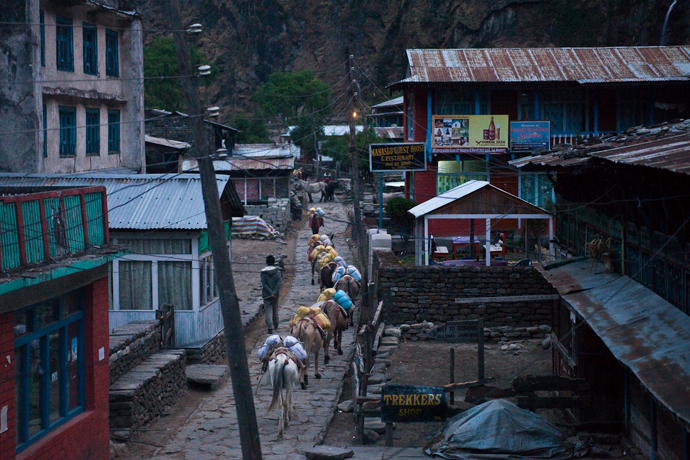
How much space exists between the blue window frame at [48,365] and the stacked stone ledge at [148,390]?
4.30 feet

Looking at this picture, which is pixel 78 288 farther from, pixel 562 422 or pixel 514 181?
pixel 514 181

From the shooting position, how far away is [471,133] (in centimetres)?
2825

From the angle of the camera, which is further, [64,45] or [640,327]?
[64,45]

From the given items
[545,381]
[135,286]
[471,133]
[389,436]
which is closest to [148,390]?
[135,286]

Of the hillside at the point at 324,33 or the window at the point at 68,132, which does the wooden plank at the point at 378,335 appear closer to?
the window at the point at 68,132

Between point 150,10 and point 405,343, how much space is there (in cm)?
8180

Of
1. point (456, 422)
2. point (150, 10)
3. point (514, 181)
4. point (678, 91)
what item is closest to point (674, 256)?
point (456, 422)

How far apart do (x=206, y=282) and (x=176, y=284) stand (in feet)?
3.00

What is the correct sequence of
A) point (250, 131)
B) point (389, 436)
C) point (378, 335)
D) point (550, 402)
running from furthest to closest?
point (250, 131), point (378, 335), point (389, 436), point (550, 402)

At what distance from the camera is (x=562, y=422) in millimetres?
12320

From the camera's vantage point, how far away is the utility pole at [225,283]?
836 centimetres

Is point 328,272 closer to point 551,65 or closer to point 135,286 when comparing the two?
point 135,286

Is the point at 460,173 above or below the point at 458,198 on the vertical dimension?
above

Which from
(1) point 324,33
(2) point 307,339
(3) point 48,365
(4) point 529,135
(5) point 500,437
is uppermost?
(1) point 324,33
